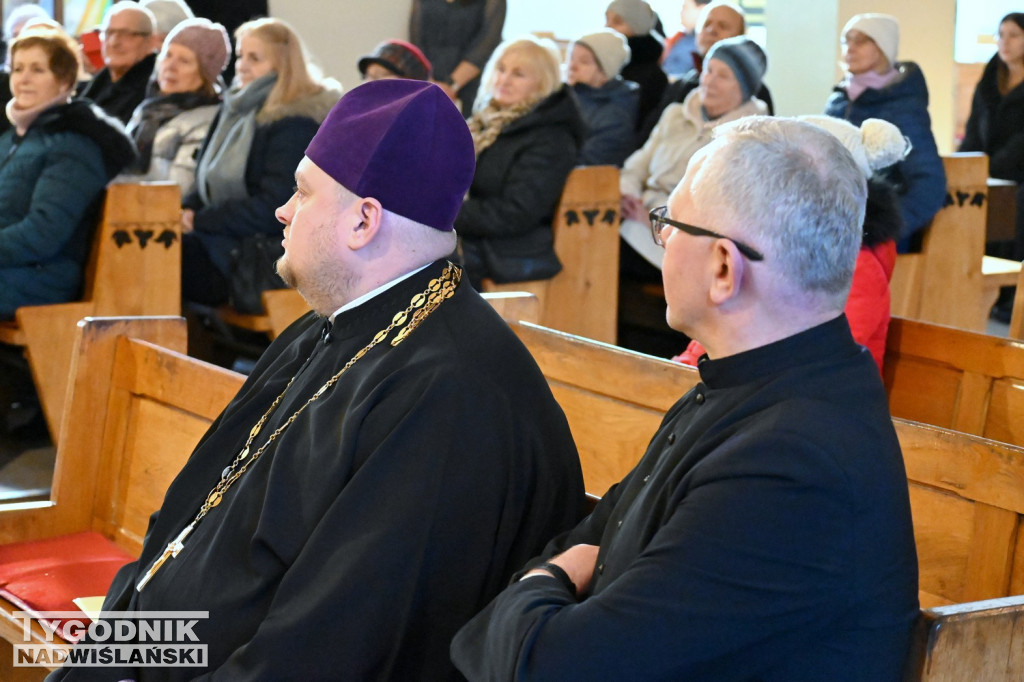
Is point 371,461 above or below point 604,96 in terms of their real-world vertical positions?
below

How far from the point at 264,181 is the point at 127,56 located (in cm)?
160

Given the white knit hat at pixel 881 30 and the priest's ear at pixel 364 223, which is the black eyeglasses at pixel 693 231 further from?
the white knit hat at pixel 881 30

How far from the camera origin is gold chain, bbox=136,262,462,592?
1.96 meters

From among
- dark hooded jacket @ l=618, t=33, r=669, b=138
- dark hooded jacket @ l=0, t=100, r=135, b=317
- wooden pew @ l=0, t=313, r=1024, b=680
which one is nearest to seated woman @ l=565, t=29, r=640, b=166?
dark hooded jacket @ l=618, t=33, r=669, b=138

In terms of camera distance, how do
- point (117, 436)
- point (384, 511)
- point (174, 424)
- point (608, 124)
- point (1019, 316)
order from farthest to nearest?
1. point (608, 124)
2. point (1019, 316)
3. point (117, 436)
4. point (174, 424)
5. point (384, 511)

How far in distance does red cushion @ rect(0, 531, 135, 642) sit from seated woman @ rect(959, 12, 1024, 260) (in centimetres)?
602

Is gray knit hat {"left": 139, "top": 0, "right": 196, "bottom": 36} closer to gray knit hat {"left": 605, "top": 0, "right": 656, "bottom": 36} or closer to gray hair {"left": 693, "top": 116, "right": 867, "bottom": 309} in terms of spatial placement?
gray knit hat {"left": 605, "top": 0, "right": 656, "bottom": 36}

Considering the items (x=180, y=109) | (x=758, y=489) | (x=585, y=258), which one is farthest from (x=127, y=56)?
(x=758, y=489)

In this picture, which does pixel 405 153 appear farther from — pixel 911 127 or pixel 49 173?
pixel 911 127

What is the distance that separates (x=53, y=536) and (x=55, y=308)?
2.00 m

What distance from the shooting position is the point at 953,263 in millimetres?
5488

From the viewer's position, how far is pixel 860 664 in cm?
139

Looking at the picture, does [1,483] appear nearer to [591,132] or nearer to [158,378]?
[158,378]

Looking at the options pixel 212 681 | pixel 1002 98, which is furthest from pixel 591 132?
pixel 212 681
